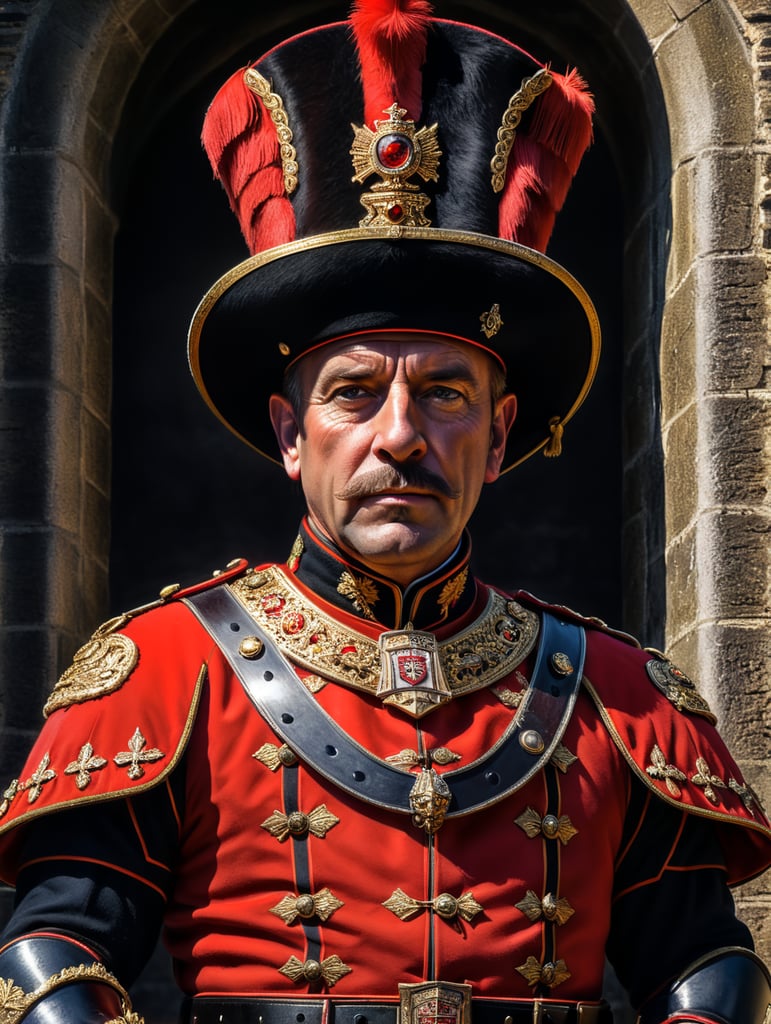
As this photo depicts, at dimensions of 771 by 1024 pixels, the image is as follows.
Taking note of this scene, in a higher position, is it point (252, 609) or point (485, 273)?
point (485, 273)

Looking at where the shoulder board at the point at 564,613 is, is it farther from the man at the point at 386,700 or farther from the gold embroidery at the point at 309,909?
the gold embroidery at the point at 309,909

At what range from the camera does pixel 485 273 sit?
4.48 meters

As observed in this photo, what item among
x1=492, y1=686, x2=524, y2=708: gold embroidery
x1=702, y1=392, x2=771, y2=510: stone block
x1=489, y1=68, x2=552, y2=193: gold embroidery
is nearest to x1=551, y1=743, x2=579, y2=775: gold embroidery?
x1=492, y1=686, x2=524, y2=708: gold embroidery

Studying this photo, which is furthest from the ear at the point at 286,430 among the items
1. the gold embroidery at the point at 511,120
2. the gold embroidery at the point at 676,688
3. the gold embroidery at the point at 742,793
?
the gold embroidery at the point at 742,793

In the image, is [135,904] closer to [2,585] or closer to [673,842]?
[673,842]

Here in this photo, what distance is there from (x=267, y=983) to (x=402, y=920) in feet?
0.84

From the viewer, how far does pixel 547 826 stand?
4309 millimetres

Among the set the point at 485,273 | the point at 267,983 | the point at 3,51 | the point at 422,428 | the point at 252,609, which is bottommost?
the point at 267,983

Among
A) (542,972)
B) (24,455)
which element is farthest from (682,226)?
(542,972)

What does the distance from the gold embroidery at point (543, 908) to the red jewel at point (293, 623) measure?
66 cm

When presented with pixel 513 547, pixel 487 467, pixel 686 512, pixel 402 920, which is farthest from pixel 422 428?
pixel 513 547

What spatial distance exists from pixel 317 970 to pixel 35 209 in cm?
235

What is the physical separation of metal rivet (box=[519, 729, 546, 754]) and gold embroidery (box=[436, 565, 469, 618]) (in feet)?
1.06

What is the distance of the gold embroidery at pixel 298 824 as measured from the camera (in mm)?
4211
